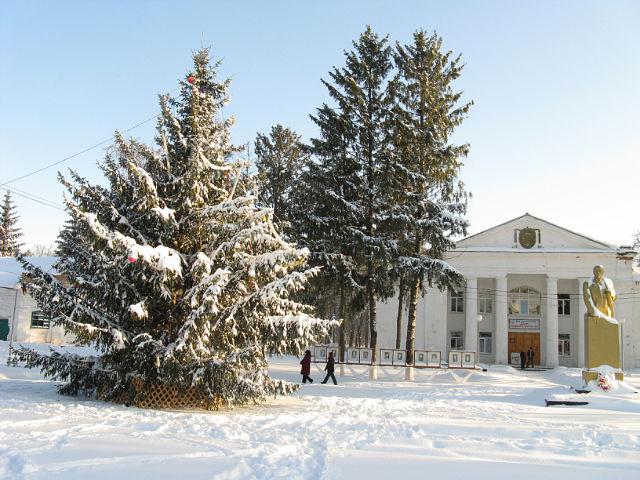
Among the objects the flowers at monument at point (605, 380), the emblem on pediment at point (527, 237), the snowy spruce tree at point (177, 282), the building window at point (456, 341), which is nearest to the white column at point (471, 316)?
the building window at point (456, 341)

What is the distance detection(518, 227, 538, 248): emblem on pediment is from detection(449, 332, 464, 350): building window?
8.21 m

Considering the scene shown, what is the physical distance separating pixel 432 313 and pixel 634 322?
1461 centimetres

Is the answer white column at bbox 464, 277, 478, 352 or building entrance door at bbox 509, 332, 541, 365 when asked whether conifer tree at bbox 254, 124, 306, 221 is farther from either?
building entrance door at bbox 509, 332, 541, 365

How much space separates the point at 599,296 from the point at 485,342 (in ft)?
81.9

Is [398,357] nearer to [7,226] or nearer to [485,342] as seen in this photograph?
[485,342]

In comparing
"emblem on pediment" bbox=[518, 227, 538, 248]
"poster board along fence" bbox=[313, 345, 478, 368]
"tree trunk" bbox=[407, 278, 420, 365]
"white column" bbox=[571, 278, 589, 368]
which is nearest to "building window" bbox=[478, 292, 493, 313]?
"emblem on pediment" bbox=[518, 227, 538, 248]

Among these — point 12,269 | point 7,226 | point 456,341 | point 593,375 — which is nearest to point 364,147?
point 593,375

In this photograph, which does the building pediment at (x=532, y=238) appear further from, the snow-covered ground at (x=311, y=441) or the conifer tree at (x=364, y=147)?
the snow-covered ground at (x=311, y=441)

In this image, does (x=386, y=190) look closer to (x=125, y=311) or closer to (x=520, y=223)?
(x=125, y=311)

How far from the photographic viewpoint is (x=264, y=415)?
40.2 feet

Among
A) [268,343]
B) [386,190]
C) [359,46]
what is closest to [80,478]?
[268,343]

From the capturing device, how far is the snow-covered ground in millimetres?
7133

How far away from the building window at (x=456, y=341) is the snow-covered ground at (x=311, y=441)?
29.1 m

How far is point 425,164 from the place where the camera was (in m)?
25.9
